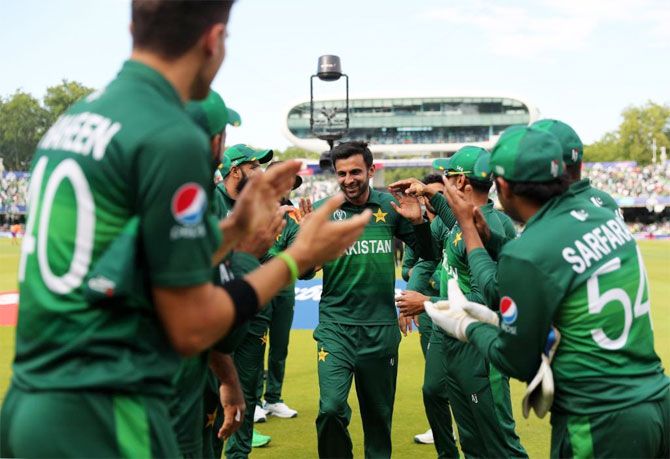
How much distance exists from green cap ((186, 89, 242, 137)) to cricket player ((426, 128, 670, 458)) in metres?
1.24

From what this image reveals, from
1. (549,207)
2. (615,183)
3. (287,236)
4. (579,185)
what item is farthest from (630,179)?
(549,207)

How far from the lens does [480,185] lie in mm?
5336

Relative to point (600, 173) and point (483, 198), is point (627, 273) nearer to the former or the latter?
point (483, 198)

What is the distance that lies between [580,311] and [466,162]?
2.57 meters

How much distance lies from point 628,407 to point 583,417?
19 centimetres

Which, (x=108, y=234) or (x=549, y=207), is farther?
(x=549, y=207)

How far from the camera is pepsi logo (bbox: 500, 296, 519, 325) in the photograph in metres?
2.94

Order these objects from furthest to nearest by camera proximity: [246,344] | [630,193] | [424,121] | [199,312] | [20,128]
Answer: [424,121] → [20,128] → [630,193] → [246,344] → [199,312]

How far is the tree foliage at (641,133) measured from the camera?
86562 mm

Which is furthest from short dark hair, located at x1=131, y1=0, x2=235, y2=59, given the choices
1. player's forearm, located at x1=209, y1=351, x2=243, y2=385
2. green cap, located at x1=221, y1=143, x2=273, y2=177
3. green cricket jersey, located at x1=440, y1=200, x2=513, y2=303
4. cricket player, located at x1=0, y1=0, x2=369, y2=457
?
green cap, located at x1=221, y1=143, x2=273, y2=177

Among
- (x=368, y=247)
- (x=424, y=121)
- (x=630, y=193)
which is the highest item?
(x=424, y=121)

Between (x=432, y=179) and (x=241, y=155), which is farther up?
(x=241, y=155)

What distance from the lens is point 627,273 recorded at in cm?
301

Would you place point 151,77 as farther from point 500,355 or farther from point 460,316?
point 460,316
